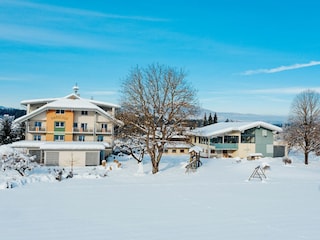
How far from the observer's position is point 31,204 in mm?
10852

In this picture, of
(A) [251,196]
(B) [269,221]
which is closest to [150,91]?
(A) [251,196]

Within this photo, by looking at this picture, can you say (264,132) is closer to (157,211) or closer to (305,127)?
(305,127)

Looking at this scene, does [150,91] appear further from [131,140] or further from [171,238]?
[171,238]

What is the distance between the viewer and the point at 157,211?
1030 cm

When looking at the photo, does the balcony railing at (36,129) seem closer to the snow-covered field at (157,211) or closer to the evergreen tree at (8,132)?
the evergreen tree at (8,132)

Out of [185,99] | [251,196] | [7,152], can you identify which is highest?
[185,99]

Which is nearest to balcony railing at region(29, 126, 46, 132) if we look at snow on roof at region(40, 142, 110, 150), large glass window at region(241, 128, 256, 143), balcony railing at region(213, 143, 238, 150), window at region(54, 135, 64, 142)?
window at region(54, 135, 64, 142)

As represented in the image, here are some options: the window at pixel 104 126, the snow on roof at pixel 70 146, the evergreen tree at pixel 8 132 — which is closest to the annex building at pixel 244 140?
the window at pixel 104 126

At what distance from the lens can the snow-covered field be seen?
7.98 m

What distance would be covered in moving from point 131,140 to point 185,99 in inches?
231

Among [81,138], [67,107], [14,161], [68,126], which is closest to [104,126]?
[81,138]

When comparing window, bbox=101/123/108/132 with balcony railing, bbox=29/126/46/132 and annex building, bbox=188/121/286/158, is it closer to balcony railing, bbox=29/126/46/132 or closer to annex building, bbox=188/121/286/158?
balcony railing, bbox=29/126/46/132

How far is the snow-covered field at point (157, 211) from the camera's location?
26.2 ft

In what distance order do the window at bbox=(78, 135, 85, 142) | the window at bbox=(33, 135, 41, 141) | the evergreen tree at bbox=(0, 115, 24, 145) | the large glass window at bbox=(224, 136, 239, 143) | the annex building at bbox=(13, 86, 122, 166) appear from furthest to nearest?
the large glass window at bbox=(224, 136, 239, 143), the evergreen tree at bbox=(0, 115, 24, 145), the window at bbox=(78, 135, 85, 142), the window at bbox=(33, 135, 41, 141), the annex building at bbox=(13, 86, 122, 166)
